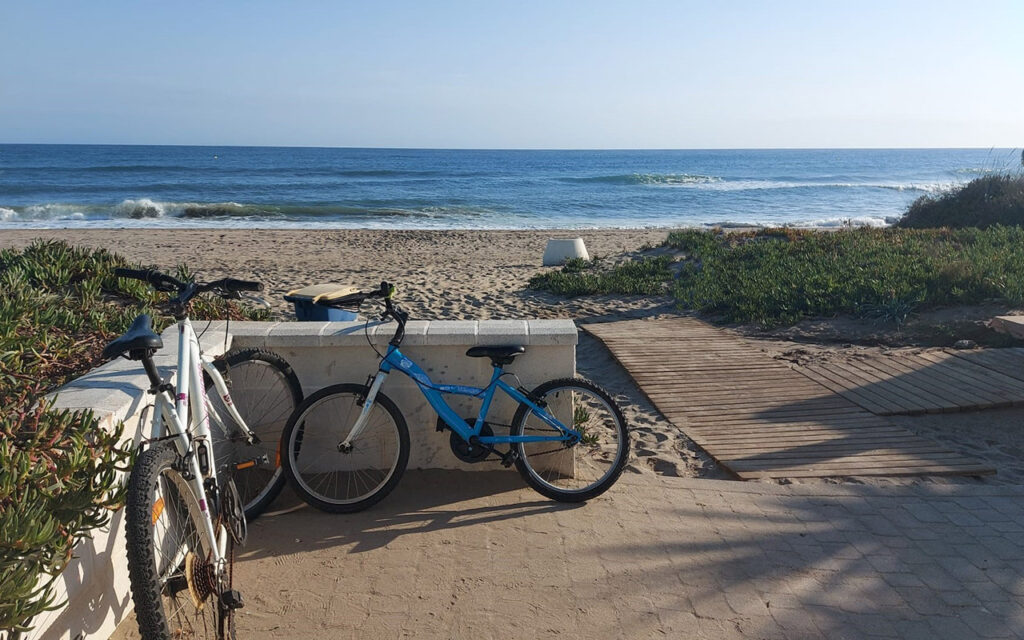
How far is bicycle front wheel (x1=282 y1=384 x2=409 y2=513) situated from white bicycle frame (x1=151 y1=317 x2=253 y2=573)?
0.88 metres

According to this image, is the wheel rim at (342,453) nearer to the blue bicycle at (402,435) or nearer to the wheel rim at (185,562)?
the blue bicycle at (402,435)

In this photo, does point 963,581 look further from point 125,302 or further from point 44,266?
point 44,266

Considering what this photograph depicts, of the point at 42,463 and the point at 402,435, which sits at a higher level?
the point at 42,463

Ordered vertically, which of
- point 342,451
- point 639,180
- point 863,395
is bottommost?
point 863,395

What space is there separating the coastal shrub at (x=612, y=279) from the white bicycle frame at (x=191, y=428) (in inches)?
347

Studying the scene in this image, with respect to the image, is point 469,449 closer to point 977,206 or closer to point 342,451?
point 342,451

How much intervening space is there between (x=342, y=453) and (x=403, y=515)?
524 mm

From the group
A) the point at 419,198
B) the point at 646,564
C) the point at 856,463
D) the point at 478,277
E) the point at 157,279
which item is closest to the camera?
the point at 157,279

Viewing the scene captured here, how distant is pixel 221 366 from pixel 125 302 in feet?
9.63

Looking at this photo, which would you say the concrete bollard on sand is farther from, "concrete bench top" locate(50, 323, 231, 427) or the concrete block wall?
"concrete bench top" locate(50, 323, 231, 427)

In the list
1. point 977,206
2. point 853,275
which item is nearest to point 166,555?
point 853,275

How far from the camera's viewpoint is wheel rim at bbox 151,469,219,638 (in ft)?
8.90

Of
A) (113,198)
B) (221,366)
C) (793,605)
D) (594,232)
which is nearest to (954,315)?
(793,605)

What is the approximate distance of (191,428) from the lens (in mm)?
2973
